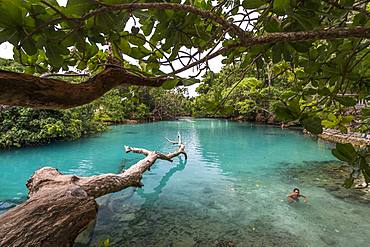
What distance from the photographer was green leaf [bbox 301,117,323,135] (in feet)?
2.00

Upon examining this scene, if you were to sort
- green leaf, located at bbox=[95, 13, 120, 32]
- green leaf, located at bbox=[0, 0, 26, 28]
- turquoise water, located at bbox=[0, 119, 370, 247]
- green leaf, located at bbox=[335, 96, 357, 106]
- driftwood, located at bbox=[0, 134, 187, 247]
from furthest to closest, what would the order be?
turquoise water, located at bbox=[0, 119, 370, 247]
driftwood, located at bbox=[0, 134, 187, 247]
green leaf, located at bbox=[335, 96, 357, 106]
green leaf, located at bbox=[95, 13, 120, 32]
green leaf, located at bbox=[0, 0, 26, 28]

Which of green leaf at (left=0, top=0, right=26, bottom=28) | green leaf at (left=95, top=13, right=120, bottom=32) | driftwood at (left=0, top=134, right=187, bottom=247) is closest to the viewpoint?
green leaf at (left=0, top=0, right=26, bottom=28)

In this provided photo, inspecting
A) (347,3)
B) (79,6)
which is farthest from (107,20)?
(347,3)

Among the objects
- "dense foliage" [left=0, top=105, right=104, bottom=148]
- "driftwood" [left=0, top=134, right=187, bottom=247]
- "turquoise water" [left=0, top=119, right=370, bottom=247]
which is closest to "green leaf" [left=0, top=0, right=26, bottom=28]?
"driftwood" [left=0, top=134, right=187, bottom=247]

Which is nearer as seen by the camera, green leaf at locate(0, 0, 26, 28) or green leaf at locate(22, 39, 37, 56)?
green leaf at locate(0, 0, 26, 28)

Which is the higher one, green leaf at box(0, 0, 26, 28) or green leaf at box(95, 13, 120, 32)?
green leaf at box(95, 13, 120, 32)

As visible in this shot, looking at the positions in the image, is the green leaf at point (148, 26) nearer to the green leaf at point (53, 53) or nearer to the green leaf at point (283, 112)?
the green leaf at point (53, 53)

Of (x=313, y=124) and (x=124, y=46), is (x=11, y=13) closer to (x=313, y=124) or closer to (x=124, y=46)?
(x=124, y=46)

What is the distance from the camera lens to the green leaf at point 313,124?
0.61m

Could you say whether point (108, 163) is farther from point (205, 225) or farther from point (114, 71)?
point (114, 71)

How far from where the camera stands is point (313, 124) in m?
0.61

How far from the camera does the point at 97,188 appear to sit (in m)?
3.79


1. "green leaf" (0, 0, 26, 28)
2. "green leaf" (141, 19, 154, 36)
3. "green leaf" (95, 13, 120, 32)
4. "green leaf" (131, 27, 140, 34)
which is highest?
"green leaf" (141, 19, 154, 36)

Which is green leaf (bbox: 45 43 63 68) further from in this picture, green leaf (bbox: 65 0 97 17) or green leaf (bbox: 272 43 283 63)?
green leaf (bbox: 272 43 283 63)
